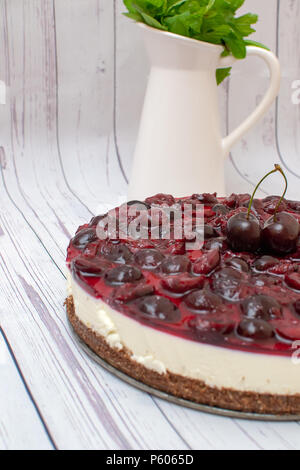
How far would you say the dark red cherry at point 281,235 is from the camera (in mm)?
1640

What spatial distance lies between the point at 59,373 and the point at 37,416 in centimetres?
16

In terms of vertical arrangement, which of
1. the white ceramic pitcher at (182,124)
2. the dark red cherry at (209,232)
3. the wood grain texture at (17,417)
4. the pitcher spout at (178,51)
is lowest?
the wood grain texture at (17,417)

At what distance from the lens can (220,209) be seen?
6.35ft

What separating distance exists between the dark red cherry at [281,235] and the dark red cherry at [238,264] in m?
0.10

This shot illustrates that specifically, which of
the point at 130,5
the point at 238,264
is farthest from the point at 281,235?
the point at 130,5

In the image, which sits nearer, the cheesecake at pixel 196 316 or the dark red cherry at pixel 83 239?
the cheesecake at pixel 196 316

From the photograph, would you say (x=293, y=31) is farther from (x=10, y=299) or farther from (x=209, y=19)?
(x=10, y=299)

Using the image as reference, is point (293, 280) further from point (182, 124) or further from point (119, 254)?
point (182, 124)

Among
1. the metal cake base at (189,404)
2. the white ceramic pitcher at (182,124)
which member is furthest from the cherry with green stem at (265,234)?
the white ceramic pitcher at (182,124)

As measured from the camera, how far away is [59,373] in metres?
1.58

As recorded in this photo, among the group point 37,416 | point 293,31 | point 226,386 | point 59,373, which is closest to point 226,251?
point 226,386

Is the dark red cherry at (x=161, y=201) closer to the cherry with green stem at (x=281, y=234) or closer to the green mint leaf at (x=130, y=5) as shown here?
the cherry with green stem at (x=281, y=234)

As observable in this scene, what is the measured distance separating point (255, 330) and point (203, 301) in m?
0.13

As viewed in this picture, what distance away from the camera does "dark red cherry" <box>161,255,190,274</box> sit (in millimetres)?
1555
